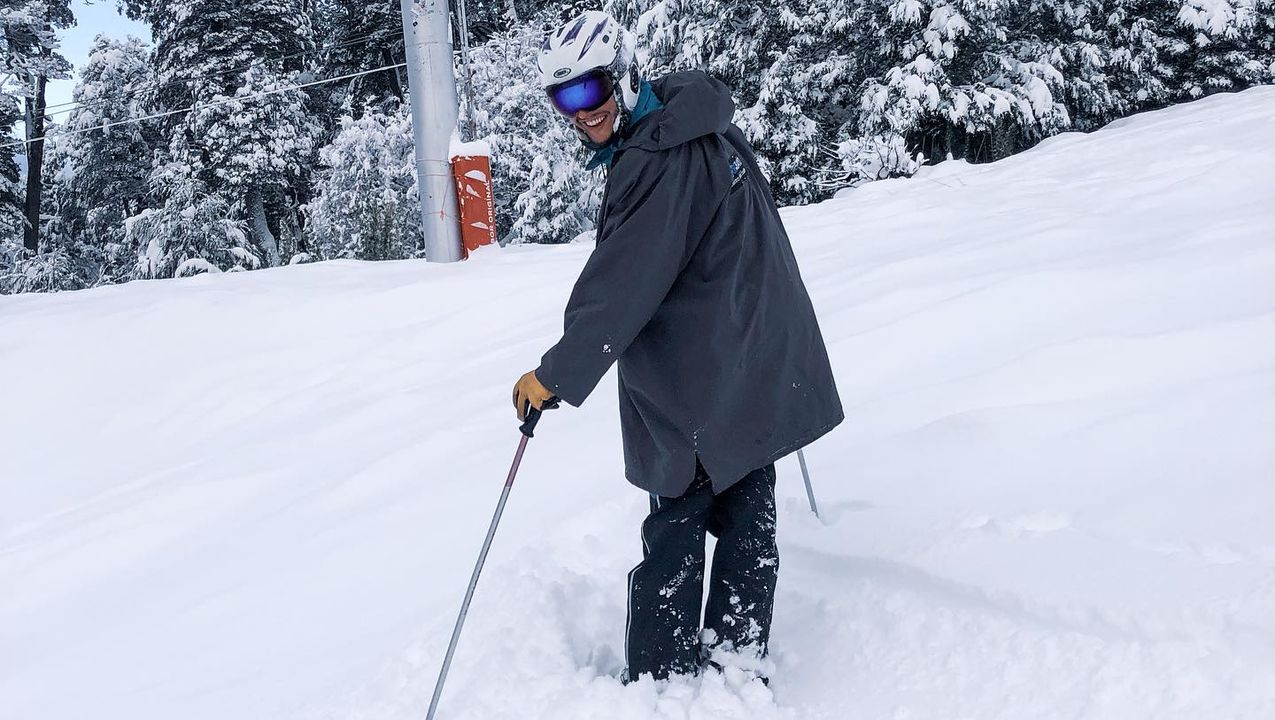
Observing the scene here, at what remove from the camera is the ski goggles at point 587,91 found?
190 centimetres

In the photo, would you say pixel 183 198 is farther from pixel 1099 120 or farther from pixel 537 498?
pixel 537 498

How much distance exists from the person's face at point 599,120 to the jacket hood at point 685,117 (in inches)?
2.2

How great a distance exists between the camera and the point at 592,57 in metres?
1.88

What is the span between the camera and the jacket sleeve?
1.82 m

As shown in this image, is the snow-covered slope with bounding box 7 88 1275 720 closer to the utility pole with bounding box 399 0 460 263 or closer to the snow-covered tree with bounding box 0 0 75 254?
the utility pole with bounding box 399 0 460 263

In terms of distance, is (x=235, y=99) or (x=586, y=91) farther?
(x=235, y=99)

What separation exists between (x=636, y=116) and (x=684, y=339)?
0.46 metres

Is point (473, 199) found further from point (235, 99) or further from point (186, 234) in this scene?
point (235, 99)

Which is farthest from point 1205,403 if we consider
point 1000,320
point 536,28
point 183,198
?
point 183,198

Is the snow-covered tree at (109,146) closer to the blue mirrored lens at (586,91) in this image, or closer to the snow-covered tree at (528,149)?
the snow-covered tree at (528,149)

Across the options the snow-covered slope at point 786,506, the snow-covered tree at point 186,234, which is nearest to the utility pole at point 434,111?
the snow-covered slope at point 786,506

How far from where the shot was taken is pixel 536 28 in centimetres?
1808

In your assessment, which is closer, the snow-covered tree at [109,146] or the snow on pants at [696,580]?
the snow on pants at [696,580]

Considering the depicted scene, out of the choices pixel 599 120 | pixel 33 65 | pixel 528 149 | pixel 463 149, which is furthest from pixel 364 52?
pixel 599 120
